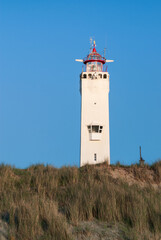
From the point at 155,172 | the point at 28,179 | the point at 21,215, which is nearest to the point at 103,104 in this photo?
the point at 155,172

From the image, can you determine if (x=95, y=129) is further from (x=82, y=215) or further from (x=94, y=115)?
(x=82, y=215)

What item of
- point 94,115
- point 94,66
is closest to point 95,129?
point 94,115

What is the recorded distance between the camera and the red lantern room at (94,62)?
34.2m

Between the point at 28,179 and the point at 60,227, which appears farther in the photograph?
the point at 28,179

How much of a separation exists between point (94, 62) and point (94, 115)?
23.5 feet

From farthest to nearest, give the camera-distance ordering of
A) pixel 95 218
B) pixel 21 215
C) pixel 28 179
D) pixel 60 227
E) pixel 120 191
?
pixel 28 179, pixel 120 191, pixel 95 218, pixel 21 215, pixel 60 227

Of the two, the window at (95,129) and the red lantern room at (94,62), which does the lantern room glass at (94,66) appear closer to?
the red lantern room at (94,62)

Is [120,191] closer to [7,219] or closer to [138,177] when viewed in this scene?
[7,219]

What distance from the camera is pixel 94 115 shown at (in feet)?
103

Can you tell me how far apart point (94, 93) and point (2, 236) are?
26.0 m

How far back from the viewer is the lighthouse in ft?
100

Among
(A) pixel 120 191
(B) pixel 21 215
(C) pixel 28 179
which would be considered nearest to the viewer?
(B) pixel 21 215

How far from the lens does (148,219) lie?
770cm

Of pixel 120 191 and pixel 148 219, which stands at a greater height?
pixel 120 191
